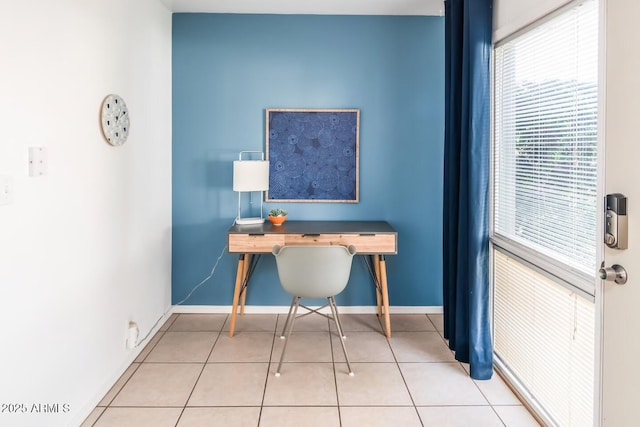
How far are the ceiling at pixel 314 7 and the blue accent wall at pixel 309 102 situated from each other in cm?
6

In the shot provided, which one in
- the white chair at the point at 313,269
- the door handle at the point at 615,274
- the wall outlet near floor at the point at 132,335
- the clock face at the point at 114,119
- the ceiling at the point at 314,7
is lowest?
the wall outlet near floor at the point at 132,335

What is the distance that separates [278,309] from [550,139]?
2434mm

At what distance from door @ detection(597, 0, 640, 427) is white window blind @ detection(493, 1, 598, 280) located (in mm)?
199

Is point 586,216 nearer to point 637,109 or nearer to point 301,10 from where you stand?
point 637,109

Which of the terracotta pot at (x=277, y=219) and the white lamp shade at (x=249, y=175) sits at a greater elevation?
the white lamp shade at (x=249, y=175)

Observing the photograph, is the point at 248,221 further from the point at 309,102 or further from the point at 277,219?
the point at 309,102

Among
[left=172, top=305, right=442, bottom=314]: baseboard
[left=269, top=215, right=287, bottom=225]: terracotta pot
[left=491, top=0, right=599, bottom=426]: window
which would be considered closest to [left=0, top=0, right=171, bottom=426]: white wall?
[left=172, top=305, right=442, bottom=314]: baseboard

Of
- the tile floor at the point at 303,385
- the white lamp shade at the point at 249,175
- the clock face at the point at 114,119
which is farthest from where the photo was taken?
the white lamp shade at the point at 249,175

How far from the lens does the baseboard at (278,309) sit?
12.2 feet

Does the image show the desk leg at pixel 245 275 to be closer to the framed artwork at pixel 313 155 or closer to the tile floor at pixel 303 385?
the tile floor at pixel 303 385

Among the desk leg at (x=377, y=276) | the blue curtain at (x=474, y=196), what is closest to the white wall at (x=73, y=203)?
the desk leg at (x=377, y=276)

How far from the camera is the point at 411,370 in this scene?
271 cm

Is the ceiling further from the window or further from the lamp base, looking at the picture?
the lamp base

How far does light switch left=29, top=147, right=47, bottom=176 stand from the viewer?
174 cm
